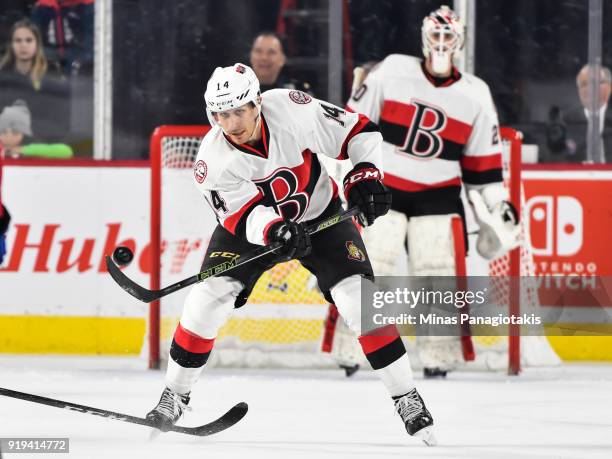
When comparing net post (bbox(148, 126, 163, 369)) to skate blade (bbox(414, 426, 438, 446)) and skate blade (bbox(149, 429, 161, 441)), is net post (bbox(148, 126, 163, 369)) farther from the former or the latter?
skate blade (bbox(414, 426, 438, 446))

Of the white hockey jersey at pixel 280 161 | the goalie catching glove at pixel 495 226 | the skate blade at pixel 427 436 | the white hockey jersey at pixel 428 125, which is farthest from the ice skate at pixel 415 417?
the white hockey jersey at pixel 428 125

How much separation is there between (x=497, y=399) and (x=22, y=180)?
2000mm

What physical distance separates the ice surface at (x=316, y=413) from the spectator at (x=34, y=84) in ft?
2.83

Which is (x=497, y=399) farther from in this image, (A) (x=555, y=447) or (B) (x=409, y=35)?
(B) (x=409, y=35)

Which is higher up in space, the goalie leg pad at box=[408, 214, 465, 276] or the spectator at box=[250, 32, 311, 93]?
the spectator at box=[250, 32, 311, 93]

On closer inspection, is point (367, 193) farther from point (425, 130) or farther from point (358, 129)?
point (425, 130)

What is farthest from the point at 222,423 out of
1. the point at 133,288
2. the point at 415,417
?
the point at 415,417

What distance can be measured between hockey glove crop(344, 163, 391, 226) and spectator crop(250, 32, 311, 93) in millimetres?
1881

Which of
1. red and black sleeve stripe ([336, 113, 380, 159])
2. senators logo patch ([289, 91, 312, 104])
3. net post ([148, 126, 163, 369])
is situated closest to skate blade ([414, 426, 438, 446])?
red and black sleeve stripe ([336, 113, 380, 159])

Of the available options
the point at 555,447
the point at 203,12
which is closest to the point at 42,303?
the point at 203,12

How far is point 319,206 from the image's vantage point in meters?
4.00

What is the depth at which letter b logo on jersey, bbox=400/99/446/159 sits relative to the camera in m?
5.14

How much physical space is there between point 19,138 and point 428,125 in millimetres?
1592

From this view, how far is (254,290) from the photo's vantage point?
216 inches
